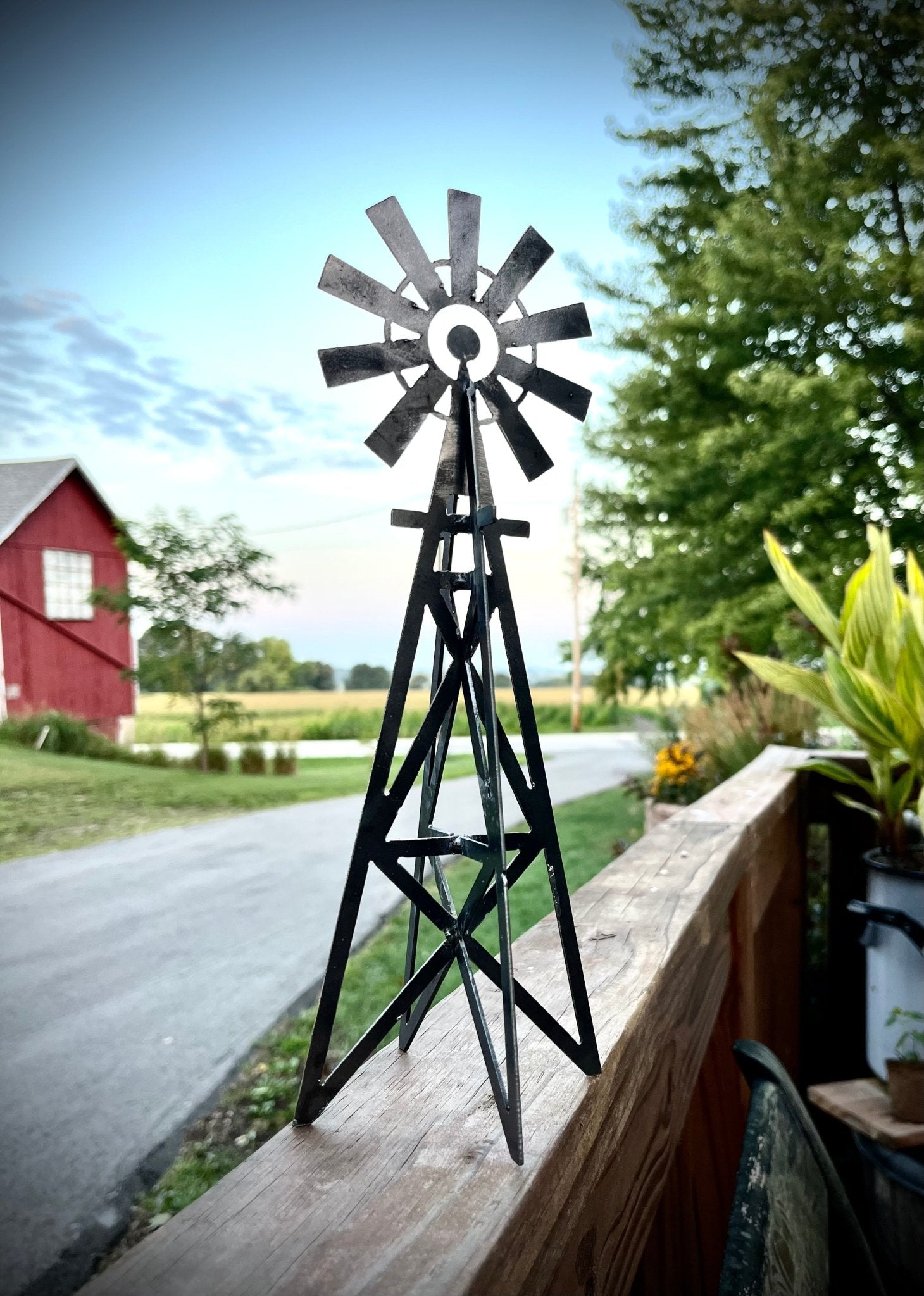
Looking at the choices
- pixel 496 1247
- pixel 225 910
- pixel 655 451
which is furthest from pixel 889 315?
pixel 496 1247

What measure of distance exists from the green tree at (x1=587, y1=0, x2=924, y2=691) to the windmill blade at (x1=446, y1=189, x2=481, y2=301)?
11.7 feet

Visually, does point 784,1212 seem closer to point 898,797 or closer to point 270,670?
point 898,797

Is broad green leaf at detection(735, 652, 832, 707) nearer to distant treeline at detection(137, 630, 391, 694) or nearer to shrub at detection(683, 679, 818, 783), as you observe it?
distant treeline at detection(137, 630, 391, 694)

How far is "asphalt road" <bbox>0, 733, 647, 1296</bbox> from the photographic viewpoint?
5.84 feet

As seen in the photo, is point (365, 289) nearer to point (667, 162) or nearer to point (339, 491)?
point (339, 491)

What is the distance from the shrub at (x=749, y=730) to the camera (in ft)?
9.65

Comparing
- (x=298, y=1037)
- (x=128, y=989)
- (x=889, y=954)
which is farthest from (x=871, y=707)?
(x=128, y=989)

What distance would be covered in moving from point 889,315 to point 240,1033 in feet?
13.5

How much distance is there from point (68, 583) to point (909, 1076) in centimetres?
193

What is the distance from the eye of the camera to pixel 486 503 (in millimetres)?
515

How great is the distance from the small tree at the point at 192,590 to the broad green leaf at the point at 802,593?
1616 mm

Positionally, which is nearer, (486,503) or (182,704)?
(486,503)

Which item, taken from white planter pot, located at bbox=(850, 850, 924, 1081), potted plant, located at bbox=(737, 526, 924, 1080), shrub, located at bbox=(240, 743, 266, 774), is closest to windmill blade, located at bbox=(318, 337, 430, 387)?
potted plant, located at bbox=(737, 526, 924, 1080)

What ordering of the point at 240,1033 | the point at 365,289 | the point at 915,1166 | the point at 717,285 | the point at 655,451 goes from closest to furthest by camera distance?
the point at 365,289, the point at 915,1166, the point at 240,1033, the point at 717,285, the point at 655,451
